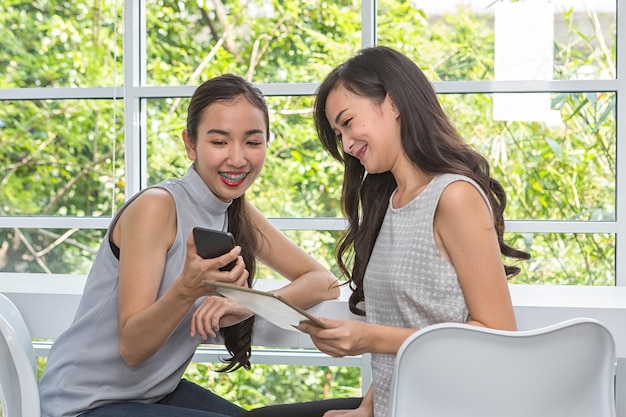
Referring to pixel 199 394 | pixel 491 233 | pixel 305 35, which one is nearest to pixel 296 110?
pixel 305 35

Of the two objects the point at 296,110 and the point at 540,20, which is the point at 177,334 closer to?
the point at 296,110

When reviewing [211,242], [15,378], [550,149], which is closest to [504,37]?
[550,149]

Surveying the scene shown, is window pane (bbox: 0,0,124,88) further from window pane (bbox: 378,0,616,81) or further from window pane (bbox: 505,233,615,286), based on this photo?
window pane (bbox: 505,233,615,286)

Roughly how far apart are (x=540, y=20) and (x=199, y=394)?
1.72 meters

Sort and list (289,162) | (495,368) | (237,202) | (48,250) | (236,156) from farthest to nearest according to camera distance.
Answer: (48,250)
(289,162)
(237,202)
(236,156)
(495,368)

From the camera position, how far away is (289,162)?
122 inches

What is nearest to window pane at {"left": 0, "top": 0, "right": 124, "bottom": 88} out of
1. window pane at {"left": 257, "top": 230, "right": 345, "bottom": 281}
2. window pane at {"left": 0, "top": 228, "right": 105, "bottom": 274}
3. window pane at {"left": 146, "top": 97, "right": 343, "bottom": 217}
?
window pane at {"left": 146, "top": 97, "right": 343, "bottom": 217}

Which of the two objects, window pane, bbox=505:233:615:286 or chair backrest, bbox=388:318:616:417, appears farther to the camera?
window pane, bbox=505:233:615:286

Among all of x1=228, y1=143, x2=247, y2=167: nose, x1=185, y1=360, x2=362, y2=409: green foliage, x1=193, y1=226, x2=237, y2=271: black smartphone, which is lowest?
→ x1=185, y1=360, x2=362, y2=409: green foliage

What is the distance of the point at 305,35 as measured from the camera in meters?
3.03

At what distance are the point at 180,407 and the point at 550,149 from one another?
64.8 inches

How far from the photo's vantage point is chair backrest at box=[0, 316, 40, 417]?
1.43 m

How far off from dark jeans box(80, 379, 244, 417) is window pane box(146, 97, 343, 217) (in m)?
1.18

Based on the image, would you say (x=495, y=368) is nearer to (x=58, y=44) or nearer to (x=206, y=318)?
(x=206, y=318)
